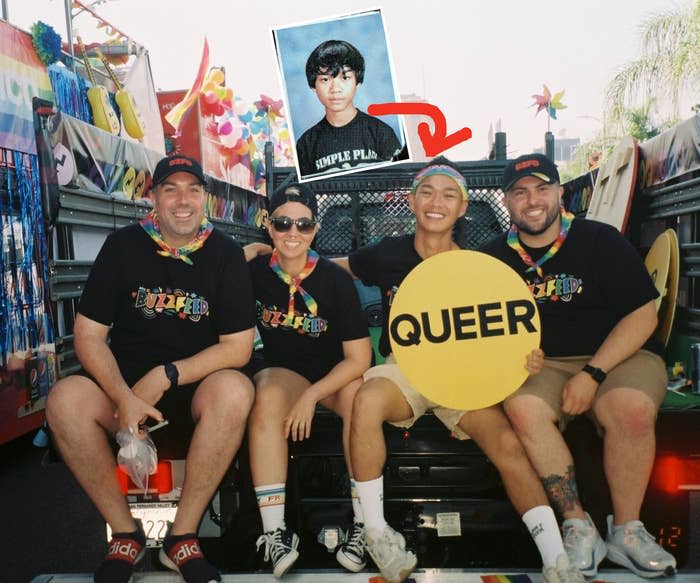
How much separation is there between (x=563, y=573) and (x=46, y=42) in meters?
5.38

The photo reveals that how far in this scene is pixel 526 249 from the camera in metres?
2.89

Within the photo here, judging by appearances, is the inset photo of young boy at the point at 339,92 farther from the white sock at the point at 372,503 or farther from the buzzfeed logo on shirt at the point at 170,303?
the white sock at the point at 372,503

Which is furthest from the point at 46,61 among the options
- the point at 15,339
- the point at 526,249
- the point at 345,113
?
the point at 526,249

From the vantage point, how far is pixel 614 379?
8.10 ft

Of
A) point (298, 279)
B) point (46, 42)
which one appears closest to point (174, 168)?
point (298, 279)

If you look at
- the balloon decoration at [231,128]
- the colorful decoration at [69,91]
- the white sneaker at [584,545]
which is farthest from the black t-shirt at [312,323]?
the balloon decoration at [231,128]

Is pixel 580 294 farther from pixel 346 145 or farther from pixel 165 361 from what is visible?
pixel 165 361

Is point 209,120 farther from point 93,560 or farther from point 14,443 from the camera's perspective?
point 93,560

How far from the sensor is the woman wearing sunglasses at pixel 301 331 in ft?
8.08

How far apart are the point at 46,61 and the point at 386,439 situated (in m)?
4.72

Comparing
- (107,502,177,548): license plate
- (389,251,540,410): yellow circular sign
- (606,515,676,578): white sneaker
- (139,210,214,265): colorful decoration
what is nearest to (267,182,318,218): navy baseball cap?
(139,210,214,265): colorful decoration

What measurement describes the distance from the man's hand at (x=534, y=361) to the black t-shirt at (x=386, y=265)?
70 cm

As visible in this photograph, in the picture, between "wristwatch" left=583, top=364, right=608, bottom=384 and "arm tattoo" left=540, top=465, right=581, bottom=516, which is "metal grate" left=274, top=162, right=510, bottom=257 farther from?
"arm tattoo" left=540, top=465, right=581, bottom=516

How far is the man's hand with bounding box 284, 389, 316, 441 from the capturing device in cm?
240
